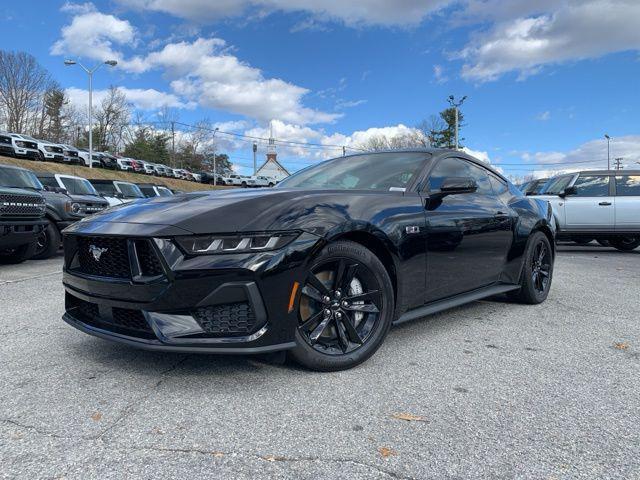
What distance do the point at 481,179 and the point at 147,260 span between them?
124 inches

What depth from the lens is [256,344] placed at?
2.57 metres

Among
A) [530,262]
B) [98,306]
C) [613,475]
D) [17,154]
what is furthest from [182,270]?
[17,154]

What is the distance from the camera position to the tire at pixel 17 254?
26.8 ft

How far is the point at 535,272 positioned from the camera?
5055 mm

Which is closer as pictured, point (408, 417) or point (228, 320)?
point (408, 417)

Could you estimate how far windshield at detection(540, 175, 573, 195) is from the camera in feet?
35.8

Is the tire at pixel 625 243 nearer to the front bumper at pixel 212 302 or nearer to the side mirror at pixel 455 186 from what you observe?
the side mirror at pixel 455 186

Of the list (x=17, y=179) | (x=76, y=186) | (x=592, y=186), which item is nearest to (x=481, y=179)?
(x=592, y=186)

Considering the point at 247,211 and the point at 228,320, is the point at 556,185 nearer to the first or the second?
the point at 247,211

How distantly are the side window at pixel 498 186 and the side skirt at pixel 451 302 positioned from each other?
2.91ft

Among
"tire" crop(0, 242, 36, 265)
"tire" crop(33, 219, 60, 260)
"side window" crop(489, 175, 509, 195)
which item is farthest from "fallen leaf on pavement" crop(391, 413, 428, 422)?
"tire" crop(33, 219, 60, 260)

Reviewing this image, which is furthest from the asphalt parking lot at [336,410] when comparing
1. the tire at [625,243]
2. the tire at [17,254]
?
the tire at [625,243]

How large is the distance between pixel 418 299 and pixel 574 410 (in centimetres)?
122

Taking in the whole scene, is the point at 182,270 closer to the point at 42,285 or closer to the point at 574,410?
the point at 574,410
